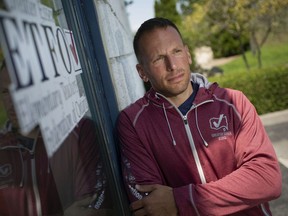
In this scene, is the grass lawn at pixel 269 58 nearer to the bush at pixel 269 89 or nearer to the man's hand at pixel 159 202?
the bush at pixel 269 89

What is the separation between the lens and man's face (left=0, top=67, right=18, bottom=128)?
0.95m

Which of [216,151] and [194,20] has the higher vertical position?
[194,20]

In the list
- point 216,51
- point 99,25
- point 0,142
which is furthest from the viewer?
point 216,51

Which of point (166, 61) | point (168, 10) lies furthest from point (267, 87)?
point (168, 10)

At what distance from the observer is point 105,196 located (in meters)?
2.01

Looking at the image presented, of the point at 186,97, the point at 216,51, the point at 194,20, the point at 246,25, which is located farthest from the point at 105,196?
the point at 216,51

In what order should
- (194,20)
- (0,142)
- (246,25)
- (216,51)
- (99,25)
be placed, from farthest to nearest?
1. (216,51)
2. (194,20)
3. (246,25)
4. (99,25)
5. (0,142)

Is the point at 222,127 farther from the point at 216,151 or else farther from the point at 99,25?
the point at 99,25

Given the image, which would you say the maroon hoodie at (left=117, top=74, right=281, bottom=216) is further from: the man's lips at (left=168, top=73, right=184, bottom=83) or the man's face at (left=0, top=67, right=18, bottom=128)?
the man's face at (left=0, top=67, right=18, bottom=128)

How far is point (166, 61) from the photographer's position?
205cm

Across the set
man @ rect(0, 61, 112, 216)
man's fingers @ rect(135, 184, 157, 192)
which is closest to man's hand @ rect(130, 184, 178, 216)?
man's fingers @ rect(135, 184, 157, 192)

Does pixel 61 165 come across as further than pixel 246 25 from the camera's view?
No

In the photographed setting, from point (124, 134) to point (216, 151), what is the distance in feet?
1.71

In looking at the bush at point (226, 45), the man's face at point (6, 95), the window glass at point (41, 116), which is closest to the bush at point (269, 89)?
the window glass at point (41, 116)
